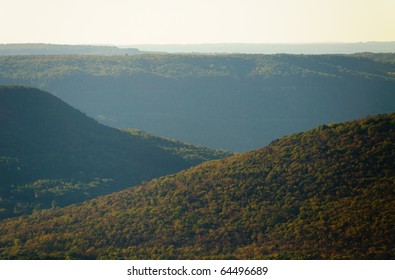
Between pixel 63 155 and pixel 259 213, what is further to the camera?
pixel 63 155

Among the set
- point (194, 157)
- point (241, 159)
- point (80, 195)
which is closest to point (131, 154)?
point (194, 157)

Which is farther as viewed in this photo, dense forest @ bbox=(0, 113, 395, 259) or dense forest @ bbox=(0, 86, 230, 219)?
dense forest @ bbox=(0, 86, 230, 219)

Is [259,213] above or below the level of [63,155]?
above

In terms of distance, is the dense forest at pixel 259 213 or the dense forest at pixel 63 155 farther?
the dense forest at pixel 63 155
